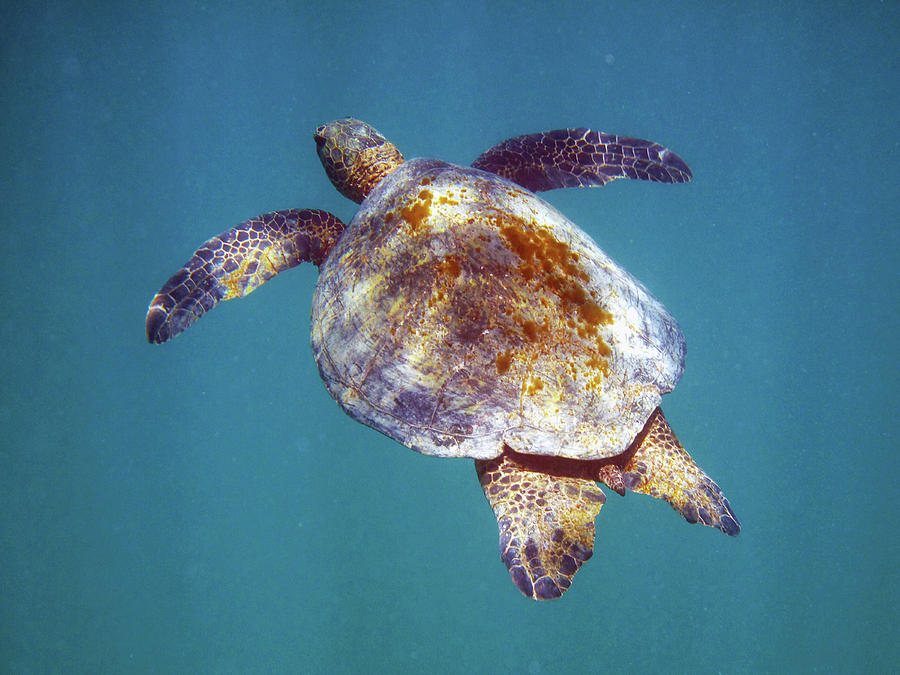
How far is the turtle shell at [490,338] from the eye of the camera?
2750mm

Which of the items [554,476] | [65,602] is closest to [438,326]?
[554,476]

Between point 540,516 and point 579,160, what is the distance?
3460 mm

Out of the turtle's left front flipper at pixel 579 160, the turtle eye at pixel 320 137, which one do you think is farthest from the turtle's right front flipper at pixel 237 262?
the turtle's left front flipper at pixel 579 160

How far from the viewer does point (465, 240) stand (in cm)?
293

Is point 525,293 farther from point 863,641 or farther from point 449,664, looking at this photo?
point 863,641

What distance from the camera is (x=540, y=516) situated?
8.71ft

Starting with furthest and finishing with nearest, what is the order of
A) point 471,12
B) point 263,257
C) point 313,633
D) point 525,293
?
point 471,12 → point 313,633 → point 263,257 → point 525,293

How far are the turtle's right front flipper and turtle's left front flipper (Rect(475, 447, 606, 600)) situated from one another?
261 centimetres

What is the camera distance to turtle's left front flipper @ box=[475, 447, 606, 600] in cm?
241

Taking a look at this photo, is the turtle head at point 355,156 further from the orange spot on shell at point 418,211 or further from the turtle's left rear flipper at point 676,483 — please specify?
the turtle's left rear flipper at point 676,483

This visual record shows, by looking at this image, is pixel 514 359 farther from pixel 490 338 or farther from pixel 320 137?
pixel 320 137

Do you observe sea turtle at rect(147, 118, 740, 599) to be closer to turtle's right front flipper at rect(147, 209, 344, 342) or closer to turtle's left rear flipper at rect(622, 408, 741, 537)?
turtle's left rear flipper at rect(622, 408, 741, 537)

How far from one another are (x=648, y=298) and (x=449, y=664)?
11236 millimetres

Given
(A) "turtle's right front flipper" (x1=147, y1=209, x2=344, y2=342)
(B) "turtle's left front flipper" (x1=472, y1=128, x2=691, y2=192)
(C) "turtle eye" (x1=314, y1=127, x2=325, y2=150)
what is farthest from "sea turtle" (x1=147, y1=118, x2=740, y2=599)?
(C) "turtle eye" (x1=314, y1=127, x2=325, y2=150)
